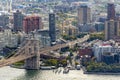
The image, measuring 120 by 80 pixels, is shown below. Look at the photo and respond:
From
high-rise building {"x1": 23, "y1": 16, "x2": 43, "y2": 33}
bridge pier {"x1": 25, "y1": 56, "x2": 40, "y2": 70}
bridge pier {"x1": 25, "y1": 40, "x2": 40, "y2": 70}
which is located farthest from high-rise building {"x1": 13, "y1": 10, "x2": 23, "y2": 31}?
bridge pier {"x1": 25, "y1": 56, "x2": 40, "y2": 70}

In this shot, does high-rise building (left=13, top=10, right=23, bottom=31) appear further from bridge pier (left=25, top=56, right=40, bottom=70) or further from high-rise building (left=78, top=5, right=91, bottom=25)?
bridge pier (left=25, top=56, right=40, bottom=70)

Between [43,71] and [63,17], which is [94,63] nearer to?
[43,71]

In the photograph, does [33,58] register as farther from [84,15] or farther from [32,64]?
[84,15]

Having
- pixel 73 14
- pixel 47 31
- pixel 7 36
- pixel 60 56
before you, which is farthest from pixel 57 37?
pixel 73 14

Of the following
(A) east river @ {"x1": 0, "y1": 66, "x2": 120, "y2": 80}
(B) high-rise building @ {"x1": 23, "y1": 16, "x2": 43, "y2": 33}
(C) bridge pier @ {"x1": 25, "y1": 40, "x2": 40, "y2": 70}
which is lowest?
(A) east river @ {"x1": 0, "y1": 66, "x2": 120, "y2": 80}

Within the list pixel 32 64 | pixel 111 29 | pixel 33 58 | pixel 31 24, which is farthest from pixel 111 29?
pixel 32 64

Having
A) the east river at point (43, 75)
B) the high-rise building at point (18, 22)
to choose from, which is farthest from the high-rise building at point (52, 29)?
the east river at point (43, 75)
